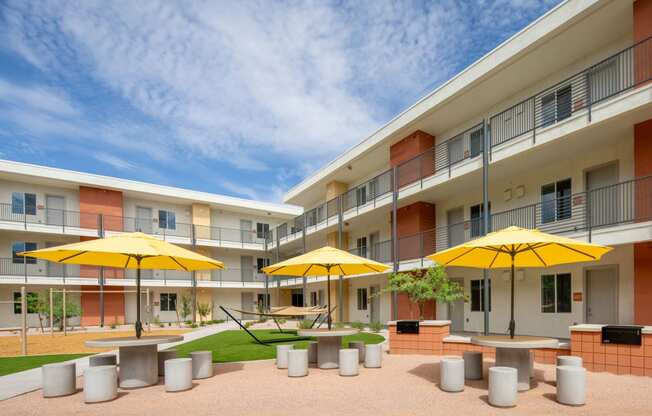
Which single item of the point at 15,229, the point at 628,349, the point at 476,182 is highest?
the point at 476,182

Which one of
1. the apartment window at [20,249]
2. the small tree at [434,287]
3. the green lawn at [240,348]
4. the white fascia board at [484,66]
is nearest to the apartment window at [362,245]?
the white fascia board at [484,66]

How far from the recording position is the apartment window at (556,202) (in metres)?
13.6

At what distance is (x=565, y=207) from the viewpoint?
1366cm

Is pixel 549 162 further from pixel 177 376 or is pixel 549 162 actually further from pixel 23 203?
pixel 23 203

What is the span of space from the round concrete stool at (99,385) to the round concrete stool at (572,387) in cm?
649

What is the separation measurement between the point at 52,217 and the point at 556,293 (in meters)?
26.6

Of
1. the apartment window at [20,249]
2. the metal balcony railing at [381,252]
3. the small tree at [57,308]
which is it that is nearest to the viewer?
the metal balcony railing at [381,252]

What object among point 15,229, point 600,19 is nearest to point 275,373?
point 600,19

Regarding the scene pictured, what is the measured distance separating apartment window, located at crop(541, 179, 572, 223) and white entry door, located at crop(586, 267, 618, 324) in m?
1.84

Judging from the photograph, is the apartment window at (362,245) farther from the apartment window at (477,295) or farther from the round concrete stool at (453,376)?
the round concrete stool at (453,376)

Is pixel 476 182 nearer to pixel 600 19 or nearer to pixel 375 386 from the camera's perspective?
pixel 600 19

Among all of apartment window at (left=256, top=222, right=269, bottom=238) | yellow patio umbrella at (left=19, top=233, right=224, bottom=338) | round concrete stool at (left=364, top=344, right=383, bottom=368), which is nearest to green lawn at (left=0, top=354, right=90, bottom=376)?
yellow patio umbrella at (left=19, top=233, right=224, bottom=338)

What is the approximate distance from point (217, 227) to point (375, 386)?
25.7 meters

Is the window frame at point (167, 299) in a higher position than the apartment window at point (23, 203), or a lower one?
lower
